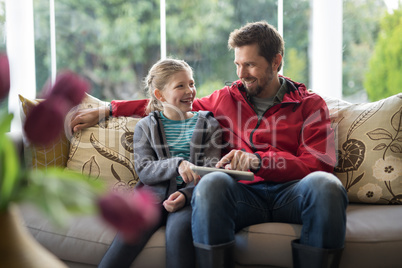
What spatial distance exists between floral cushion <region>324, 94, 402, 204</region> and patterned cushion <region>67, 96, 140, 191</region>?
101cm

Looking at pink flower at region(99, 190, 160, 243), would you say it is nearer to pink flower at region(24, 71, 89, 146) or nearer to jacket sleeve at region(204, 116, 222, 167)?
pink flower at region(24, 71, 89, 146)

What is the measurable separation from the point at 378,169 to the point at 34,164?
1.65 metres

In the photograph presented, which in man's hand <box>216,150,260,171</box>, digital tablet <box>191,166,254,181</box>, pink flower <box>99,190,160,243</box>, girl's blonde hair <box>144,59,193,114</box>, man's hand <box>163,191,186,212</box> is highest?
girl's blonde hair <box>144,59,193,114</box>

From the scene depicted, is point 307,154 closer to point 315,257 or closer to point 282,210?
point 282,210

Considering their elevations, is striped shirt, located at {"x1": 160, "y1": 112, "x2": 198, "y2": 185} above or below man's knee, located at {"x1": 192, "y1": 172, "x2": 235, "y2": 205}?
above

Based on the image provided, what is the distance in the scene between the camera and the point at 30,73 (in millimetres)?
3160

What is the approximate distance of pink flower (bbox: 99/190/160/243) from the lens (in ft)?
1.63

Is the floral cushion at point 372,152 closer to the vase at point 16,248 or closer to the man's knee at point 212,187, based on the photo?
the man's knee at point 212,187

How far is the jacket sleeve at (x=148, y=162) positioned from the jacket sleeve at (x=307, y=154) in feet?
1.22

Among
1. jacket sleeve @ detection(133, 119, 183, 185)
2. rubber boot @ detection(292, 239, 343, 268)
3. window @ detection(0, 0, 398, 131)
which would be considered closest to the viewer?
rubber boot @ detection(292, 239, 343, 268)

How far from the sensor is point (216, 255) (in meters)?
1.45

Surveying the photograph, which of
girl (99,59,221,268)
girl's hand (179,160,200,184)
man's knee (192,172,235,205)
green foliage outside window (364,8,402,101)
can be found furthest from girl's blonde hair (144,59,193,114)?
green foliage outside window (364,8,402,101)

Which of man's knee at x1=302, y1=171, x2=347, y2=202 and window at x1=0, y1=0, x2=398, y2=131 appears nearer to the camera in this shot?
man's knee at x1=302, y1=171, x2=347, y2=202

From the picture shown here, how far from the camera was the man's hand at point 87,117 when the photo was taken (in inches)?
83.7
